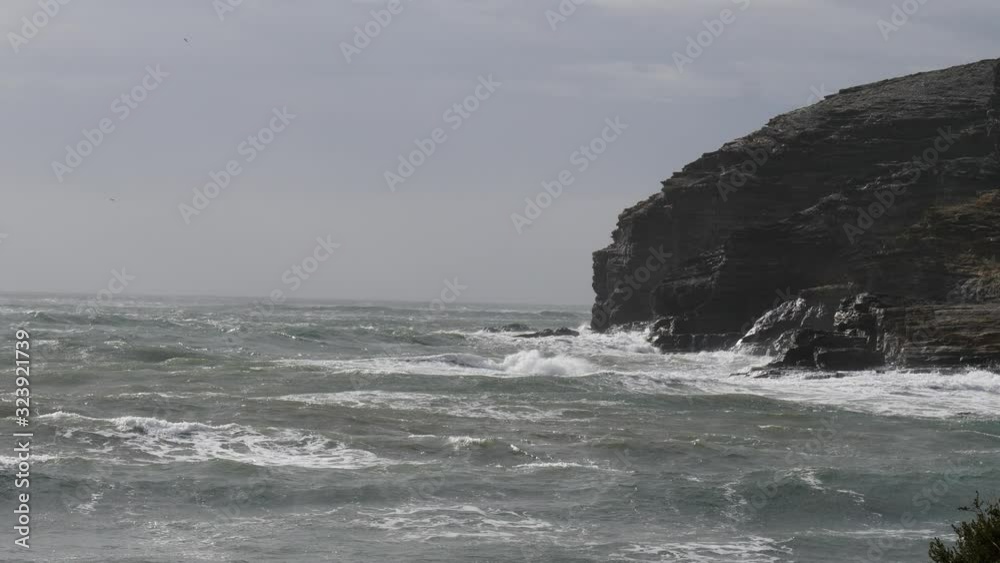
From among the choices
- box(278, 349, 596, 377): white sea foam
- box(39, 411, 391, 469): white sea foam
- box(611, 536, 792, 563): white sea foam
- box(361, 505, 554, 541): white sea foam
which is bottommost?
box(611, 536, 792, 563): white sea foam

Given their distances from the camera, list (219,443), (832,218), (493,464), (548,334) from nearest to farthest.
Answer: (493,464) < (219,443) < (832,218) < (548,334)

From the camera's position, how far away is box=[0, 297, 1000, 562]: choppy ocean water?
1719cm

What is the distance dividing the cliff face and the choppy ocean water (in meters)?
11.2

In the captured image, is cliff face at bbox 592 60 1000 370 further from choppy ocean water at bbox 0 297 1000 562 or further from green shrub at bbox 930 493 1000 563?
green shrub at bbox 930 493 1000 563

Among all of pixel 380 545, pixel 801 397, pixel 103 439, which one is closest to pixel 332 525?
pixel 380 545

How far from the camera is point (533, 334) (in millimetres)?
74000

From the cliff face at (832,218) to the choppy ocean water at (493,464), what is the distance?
1124 centimetres

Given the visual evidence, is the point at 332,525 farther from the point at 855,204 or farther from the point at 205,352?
the point at 855,204

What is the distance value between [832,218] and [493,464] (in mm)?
36282

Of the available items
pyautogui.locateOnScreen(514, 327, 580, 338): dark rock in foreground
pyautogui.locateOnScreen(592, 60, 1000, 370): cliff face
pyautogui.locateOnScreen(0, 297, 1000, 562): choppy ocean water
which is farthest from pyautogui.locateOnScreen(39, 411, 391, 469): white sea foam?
pyautogui.locateOnScreen(514, 327, 580, 338): dark rock in foreground

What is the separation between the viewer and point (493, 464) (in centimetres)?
2277

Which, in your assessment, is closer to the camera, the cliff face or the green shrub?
the green shrub

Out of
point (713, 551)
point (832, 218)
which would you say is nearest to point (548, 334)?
point (832, 218)

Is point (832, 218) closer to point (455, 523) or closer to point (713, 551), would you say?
point (713, 551)
